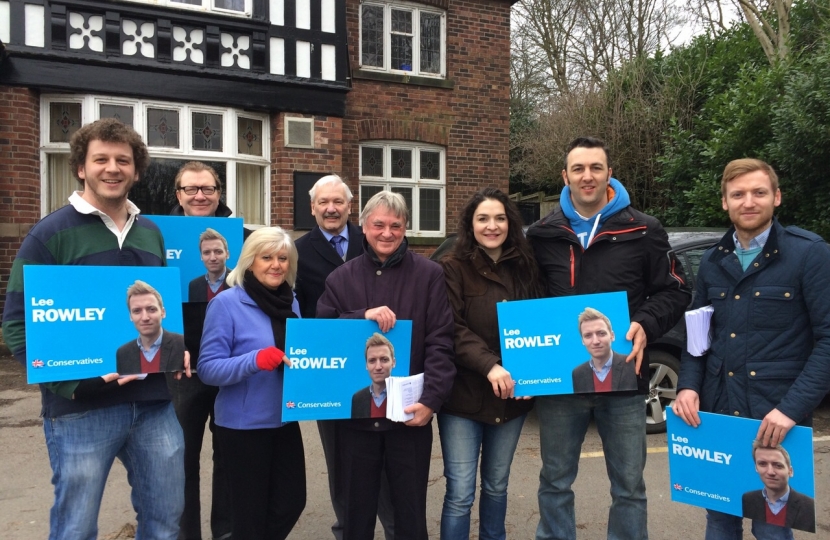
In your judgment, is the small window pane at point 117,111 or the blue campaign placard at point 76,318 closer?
the blue campaign placard at point 76,318

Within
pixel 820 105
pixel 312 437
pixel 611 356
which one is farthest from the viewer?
pixel 820 105

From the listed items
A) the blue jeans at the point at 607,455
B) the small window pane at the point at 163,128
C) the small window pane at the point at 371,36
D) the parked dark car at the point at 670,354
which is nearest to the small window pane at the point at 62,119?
the small window pane at the point at 163,128

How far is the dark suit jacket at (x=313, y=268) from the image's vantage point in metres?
3.32

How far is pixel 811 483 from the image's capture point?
2.36 m

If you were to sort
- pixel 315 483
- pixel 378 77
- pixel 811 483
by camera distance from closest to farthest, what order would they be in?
pixel 811 483 < pixel 315 483 < pixel 378 77

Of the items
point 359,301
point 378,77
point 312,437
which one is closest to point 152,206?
point 378,77

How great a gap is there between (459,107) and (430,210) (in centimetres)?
187

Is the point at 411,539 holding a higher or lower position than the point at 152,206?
lower

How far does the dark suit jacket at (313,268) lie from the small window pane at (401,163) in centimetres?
763

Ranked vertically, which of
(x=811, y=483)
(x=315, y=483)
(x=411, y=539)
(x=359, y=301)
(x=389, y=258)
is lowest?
(x=315, y=483)

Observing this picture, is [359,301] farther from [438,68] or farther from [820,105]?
[438,68]

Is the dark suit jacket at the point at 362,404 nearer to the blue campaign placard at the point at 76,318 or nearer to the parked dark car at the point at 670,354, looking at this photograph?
the blue campaign placard at the point at 76,318

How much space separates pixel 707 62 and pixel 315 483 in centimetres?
1236

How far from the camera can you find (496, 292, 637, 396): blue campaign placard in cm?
267
